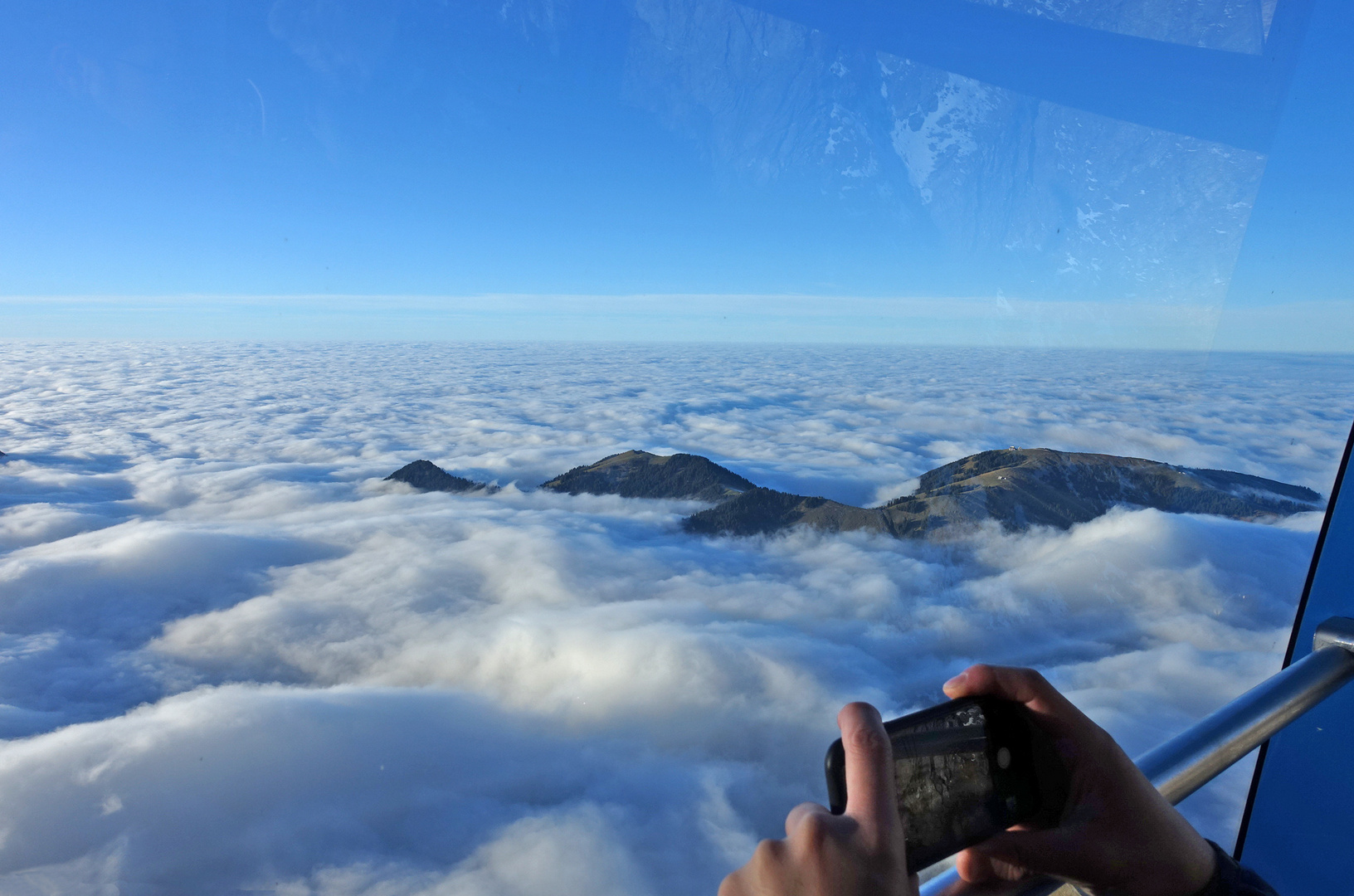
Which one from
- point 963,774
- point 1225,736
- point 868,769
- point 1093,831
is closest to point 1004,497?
point 1225,736

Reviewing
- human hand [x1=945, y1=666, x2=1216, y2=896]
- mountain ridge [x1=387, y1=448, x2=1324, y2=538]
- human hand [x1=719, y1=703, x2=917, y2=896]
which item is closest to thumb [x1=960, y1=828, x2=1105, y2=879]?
human hand [x1=945, y1=666, x2=1216, y2=896]

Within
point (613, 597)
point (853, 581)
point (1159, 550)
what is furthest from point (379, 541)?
point (1159, 550)

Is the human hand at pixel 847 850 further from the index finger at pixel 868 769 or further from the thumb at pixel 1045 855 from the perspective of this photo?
the thumb at pixel 1045 855

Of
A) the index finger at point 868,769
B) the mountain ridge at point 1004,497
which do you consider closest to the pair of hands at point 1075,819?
the index finger at point 868,769

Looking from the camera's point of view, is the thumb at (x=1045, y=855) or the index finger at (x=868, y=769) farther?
the thumb at (x=1045, y=855)

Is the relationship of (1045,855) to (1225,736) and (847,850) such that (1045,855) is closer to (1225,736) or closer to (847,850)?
(847,850)

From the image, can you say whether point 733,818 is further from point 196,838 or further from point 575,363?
point 575,363
